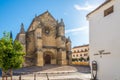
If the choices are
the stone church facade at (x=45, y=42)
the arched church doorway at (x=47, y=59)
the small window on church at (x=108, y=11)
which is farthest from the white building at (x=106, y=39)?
the arched church doorway at (x=47, y=59)

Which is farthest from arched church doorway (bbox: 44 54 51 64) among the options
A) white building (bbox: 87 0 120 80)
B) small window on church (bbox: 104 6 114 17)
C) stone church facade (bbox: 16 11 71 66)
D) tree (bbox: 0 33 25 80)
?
small window on church (bbox: 104 6 114 17)

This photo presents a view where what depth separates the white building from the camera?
11.9m

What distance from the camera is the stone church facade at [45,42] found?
40.4m

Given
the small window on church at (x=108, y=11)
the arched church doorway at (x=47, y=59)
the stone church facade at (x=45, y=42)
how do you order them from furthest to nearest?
the arched church doorway at (x=47, y=59), the stone church facade at (x=45, y=42), the small window on church at (x=108, y=11)

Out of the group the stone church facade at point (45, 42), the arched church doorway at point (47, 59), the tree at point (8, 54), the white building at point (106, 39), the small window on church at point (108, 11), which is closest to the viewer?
the white building at point (106, 39)

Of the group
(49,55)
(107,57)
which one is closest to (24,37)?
(49,55)

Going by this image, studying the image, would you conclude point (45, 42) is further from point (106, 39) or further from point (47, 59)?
point (106, 39)

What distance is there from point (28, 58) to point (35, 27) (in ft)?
22.2

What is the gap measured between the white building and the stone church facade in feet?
84.6

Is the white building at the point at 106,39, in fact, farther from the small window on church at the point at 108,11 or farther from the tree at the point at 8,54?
the tree at the point at 8,54

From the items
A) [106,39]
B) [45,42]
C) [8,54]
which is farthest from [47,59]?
[106,39]

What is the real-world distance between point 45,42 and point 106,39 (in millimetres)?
30797

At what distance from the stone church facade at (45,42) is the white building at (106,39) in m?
25.8

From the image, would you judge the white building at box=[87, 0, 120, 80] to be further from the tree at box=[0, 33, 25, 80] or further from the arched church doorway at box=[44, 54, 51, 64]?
the arched church doorway at box=[44, 54, 51, 64]
